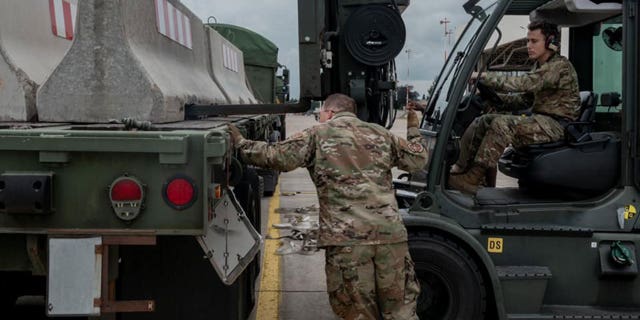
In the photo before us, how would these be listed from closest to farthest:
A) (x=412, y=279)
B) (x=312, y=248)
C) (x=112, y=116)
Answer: (x=112, y=116)
(x=412, y=279)
(x=312, y=248)

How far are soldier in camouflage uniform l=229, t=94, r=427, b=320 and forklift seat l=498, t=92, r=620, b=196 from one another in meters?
1.39

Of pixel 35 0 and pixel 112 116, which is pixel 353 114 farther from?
pixel 35 0

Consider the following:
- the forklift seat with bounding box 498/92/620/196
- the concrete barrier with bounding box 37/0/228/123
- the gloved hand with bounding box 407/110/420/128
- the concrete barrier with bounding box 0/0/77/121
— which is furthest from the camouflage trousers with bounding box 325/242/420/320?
the concrete barrier with bounding box 0/0/77/121

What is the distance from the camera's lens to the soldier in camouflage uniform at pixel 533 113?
458 cm

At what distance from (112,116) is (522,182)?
3062 mm

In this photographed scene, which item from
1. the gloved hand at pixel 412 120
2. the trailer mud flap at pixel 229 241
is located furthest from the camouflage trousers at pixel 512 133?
the trailer mud flap at pixel 229 241

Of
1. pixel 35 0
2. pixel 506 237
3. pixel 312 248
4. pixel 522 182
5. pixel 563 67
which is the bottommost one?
pixel 312 248

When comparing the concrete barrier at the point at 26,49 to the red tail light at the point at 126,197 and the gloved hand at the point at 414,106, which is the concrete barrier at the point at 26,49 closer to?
the red tail light at the point at 126,197

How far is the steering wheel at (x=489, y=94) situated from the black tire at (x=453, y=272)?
46.4 inches

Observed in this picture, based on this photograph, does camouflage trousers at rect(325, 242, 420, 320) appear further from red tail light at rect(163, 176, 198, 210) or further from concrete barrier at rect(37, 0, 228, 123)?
A: concrete barrier at rect(37, 0, 228, 123)

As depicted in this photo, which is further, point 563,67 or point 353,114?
point 563,67

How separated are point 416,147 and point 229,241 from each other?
1334 mm

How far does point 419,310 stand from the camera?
449cm

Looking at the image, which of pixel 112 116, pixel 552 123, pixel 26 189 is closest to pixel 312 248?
pixel 552 123
